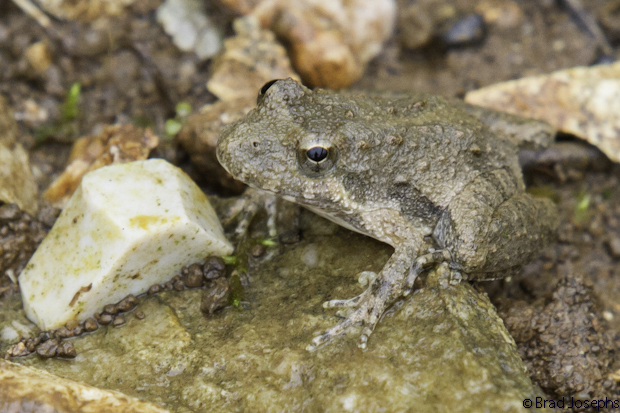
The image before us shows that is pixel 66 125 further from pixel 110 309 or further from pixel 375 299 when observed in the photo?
pixel 375 299

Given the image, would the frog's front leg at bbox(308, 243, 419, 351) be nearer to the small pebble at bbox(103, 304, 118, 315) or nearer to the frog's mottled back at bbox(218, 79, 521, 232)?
the frog's mottled back at bbox(218, 79, 521, 232)

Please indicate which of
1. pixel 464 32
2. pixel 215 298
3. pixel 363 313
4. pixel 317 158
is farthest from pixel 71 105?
pixel 464 32

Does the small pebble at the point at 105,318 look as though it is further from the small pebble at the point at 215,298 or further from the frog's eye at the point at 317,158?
the frog's eye at the point at 317,158

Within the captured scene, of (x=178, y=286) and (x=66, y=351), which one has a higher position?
(x=66, y=351)

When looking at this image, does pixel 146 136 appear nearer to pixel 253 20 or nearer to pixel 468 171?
pixel 253 20

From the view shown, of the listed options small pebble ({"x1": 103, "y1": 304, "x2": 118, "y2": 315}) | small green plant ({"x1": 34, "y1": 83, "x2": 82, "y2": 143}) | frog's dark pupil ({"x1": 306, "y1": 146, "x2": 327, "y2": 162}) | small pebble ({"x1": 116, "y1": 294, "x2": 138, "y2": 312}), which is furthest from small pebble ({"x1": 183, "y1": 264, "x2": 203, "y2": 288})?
small green plant ({"x1": 34, "y1": 83, "x2": 82, "y2": 143})

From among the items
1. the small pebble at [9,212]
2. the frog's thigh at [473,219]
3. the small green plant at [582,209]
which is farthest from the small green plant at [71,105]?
the small green plant at [582,209]
